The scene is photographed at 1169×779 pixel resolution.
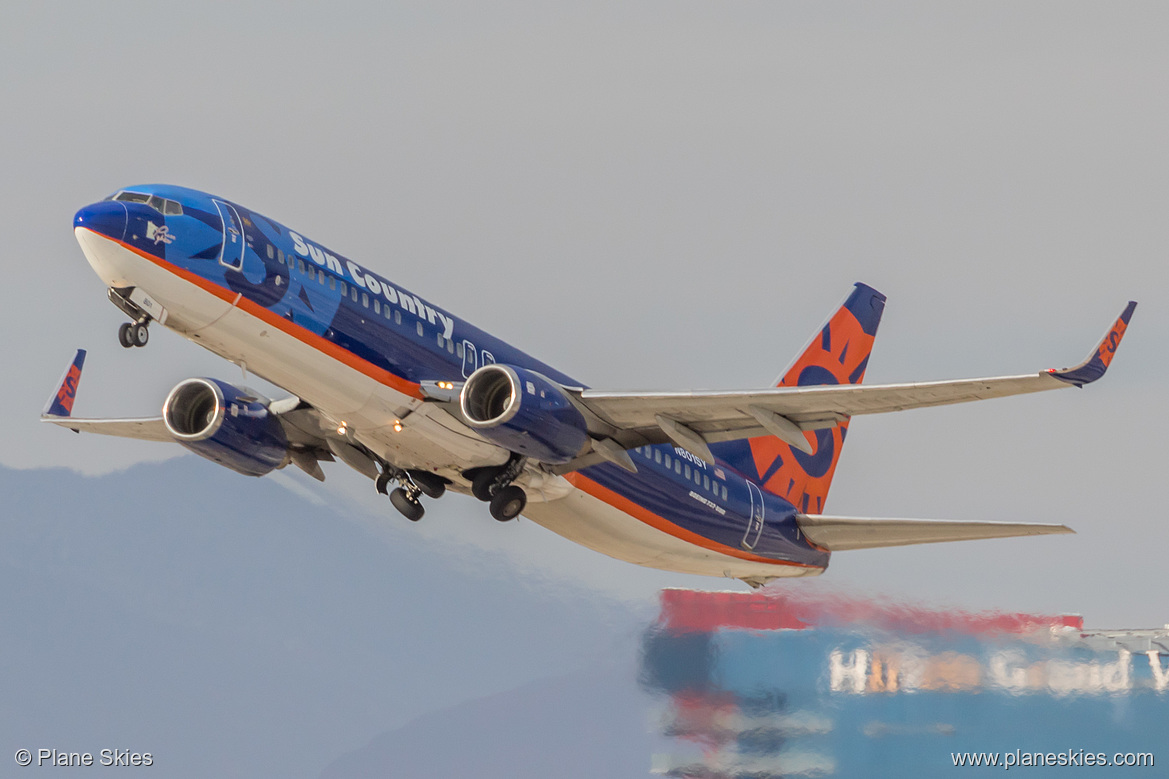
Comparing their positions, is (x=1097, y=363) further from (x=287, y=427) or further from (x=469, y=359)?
(x=287, y=427)

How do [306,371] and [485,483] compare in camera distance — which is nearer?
[306,371]

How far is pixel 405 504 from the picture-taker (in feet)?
96.7

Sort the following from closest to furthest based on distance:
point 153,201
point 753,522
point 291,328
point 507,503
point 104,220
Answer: point 104,220 → point 153,201 → point 291,328 → point 507,503 → point 753,522

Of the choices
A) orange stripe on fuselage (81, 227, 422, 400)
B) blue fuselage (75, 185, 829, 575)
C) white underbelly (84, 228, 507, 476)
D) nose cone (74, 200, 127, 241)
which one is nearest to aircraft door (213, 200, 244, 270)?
blue fuselage (75, 185, 829, 575)

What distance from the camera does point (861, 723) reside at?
3294cm

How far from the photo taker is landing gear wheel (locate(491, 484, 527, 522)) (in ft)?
92.7

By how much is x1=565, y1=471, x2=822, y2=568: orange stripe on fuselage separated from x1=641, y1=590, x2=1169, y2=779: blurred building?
7.70 feet

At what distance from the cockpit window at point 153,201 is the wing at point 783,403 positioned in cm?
774

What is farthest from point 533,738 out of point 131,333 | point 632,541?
point 131,333

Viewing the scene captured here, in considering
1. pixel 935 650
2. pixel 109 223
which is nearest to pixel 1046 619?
pixel 935 650

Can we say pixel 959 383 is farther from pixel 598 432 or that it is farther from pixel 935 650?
pixel 935 650

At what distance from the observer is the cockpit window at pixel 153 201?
79.7 ft

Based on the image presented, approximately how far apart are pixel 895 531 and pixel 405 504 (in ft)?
33.1

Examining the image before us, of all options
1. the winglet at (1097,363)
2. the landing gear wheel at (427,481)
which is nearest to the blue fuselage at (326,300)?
the landing gear wheel at (427,481)
